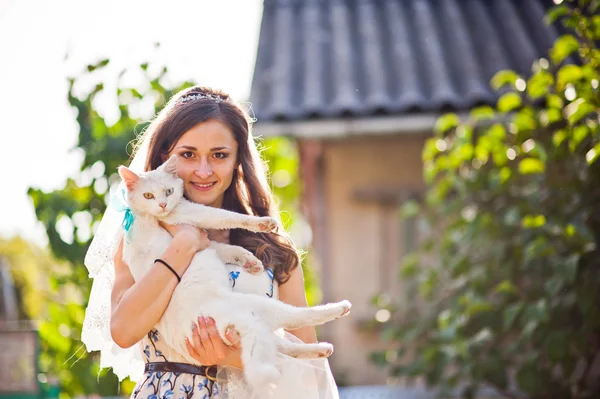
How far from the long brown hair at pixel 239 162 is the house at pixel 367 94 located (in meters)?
2.70

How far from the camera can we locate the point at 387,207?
6.16m

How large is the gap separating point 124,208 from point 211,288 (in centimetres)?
52

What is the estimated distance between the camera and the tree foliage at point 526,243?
3367mm

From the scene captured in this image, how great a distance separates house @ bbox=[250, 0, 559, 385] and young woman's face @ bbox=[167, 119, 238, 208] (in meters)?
2.95

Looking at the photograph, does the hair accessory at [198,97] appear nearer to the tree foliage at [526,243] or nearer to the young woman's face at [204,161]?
the young woman's face at [204,161]

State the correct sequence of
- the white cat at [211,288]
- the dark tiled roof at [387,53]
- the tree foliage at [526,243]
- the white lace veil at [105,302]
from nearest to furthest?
the white cat at [211,288]
the white lace veil at [105,302]
the tree foliage at [526,243]
the dark tiled roof at [387,53]

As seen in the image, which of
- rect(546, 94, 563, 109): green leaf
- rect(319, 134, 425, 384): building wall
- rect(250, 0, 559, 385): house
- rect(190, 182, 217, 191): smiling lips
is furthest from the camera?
rect(319, 134, 425, 384): building wall

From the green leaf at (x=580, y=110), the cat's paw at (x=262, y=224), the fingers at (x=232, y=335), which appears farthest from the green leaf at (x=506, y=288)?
the fingers at (x=232, y=335)

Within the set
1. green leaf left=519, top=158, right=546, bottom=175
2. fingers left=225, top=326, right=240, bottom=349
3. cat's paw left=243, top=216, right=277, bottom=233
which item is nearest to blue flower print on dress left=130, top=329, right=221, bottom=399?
fingers left=225, top=326, right=240, bottom=349

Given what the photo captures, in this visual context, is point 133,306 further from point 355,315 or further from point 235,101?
point 355,315

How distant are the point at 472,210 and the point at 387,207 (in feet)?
6.40

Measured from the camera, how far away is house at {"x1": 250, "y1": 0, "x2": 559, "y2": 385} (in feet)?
18.5

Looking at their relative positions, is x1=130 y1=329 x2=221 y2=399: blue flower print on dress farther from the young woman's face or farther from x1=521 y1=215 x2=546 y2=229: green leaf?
x1=521 y1=215 x2=546 y2=229: green leaf

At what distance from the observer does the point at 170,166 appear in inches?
90.9
